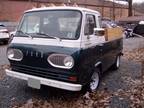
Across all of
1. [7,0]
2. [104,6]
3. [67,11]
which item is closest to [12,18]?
[7,0]

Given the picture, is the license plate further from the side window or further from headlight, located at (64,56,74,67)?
the side window

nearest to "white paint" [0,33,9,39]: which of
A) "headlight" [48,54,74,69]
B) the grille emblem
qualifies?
the grille emblem

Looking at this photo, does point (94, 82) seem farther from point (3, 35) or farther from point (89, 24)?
point (3, 35)

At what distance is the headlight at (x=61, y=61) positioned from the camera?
19.0 ft

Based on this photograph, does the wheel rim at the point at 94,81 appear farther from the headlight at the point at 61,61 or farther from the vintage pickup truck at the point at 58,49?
the headlight at the point at 61,61

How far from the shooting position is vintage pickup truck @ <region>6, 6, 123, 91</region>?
19.2 ft

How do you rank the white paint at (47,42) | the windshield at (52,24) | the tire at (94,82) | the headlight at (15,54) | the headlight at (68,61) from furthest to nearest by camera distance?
the tire at (94,82) → the headlight at (15,54) → the windshield at (52,24) → the white paint at (47,42) → the headlight at (68,61)

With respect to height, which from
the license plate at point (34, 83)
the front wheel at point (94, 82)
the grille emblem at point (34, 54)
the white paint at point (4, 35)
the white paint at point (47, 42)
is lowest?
the white paint at point (4, 35)

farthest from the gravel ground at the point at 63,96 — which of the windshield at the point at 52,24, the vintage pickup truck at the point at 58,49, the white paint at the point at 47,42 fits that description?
the windshield at the point at 52,24

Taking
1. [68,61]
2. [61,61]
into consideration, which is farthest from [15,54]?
[68,61]

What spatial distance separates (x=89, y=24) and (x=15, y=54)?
6.15 ft

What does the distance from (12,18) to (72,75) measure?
110ft

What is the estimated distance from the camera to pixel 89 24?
670 centimetres

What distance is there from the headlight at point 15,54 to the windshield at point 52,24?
47cm
